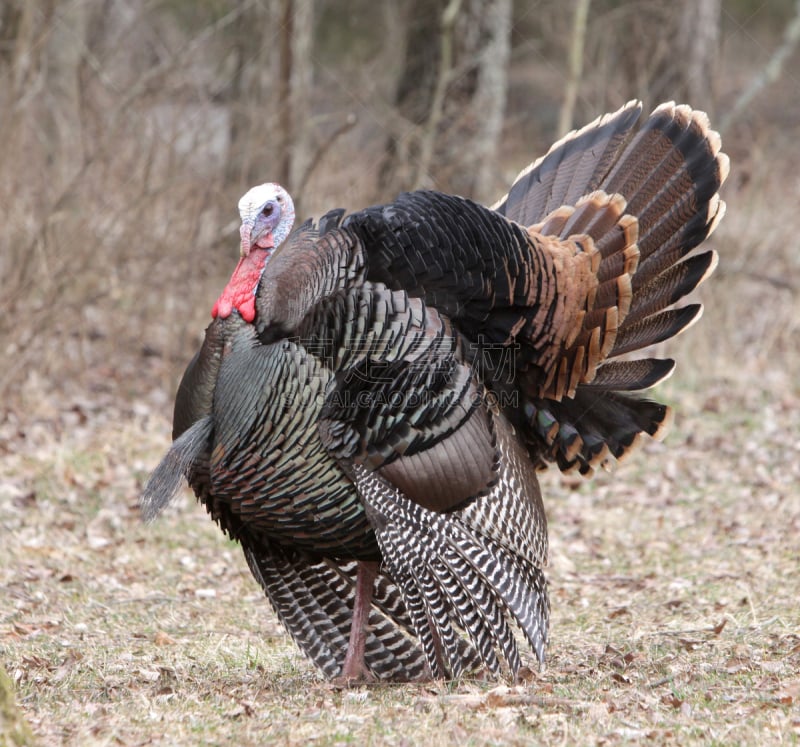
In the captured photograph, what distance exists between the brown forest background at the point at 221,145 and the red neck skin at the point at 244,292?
3.81 meters

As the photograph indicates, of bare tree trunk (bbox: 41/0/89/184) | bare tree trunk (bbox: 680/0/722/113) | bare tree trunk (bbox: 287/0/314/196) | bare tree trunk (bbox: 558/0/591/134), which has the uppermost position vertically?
bare tree trunk (bbox: 680/0/722/113)

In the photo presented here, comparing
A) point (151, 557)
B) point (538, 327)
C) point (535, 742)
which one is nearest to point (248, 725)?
point (535, 742)

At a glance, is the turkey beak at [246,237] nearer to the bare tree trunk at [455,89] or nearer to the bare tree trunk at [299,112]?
Answer: the bare tree trunk at [299,112]

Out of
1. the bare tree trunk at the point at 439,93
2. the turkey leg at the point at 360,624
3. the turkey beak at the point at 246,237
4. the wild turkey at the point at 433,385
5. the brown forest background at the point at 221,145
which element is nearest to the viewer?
the wild turkey at the point at 433,385

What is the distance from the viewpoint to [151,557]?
20.5 ft

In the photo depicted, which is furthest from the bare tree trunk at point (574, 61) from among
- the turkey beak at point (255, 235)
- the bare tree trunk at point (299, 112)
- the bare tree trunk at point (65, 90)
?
the turkey beak at point (255, 235)


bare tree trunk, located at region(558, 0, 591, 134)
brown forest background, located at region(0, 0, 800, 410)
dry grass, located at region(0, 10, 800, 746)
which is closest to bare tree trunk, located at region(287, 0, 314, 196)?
brown forest background, located at region(0, 0, 800, 410)

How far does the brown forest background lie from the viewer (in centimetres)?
820

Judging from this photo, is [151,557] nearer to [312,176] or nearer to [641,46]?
[312,176]

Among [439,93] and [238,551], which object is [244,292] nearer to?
[238,551]

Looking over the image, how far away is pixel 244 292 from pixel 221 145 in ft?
18.4

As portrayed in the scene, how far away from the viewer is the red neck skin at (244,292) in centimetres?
405

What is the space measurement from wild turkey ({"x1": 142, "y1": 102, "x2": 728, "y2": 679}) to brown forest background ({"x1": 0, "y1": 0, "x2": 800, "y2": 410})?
356 centimetres

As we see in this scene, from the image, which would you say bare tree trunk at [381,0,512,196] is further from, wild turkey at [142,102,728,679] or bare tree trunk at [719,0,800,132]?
wild turkey at [142,102,728,679]
